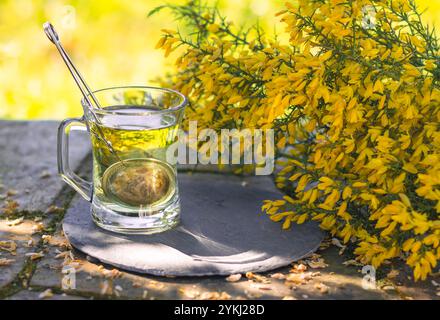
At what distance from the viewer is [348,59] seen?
177 centimetres

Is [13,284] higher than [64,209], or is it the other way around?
[64,209]

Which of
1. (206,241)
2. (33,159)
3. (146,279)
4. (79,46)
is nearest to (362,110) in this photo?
(206,241)

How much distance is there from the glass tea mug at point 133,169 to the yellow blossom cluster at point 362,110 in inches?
9.1

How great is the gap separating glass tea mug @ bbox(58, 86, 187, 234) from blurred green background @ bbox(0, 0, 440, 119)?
73.0 inches

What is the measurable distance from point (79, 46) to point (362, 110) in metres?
2.88

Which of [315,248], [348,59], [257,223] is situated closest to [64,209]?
[257,223]

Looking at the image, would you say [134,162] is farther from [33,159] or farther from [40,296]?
[33,159]

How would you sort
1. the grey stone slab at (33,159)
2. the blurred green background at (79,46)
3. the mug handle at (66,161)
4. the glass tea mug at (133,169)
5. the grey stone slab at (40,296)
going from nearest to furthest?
the grey stone slab at (40,296) < the glass tea mug at (133,169) < the mug handle at (66,161) < the grey stone slab at (33,159) < the blurred green background at (79,46)

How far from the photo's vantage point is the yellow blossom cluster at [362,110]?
1.67 meters

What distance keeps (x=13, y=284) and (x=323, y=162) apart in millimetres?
864

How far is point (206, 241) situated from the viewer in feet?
6.15

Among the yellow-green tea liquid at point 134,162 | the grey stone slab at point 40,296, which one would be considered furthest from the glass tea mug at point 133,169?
the grey stone slab at point 40,296

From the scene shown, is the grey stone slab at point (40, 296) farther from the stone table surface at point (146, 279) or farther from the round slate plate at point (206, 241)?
the round slate plate at point (206, 241)
